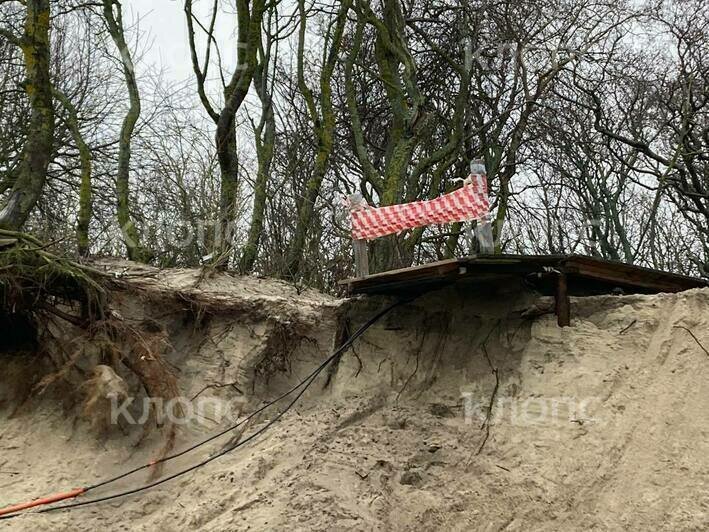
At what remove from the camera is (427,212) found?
280 inches

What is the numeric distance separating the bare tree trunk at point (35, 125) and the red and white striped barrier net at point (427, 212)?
392 cm

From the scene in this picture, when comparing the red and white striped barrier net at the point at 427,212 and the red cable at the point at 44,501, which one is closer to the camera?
the red cable at the point at 44,501

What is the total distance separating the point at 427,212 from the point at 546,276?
4.33ft

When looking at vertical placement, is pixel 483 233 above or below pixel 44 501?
above

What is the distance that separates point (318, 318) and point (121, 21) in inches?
301

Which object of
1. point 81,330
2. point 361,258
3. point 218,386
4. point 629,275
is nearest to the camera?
point 629,275

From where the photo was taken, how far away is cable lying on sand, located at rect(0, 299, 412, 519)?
6.48 meters

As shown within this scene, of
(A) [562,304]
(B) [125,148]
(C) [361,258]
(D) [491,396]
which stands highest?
(B) [125,148]

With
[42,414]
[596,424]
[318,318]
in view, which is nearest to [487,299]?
[596,424]

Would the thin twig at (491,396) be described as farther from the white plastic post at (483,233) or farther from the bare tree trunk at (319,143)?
the bare tree trunk at (319,143)

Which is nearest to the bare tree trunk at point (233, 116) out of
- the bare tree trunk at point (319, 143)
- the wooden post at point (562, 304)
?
the bare tree trunk at point (319, 143)

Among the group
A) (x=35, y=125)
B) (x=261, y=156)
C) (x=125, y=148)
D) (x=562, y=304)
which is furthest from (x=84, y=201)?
(x=562, y=304)

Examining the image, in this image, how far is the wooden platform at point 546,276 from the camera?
6.52m

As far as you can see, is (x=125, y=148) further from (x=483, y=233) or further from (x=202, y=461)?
(x=483, y=233)
